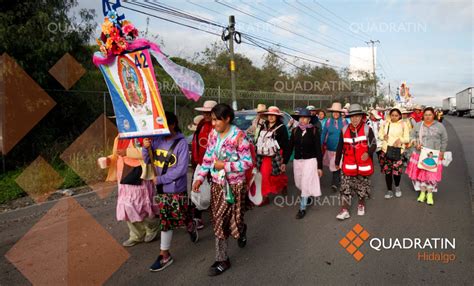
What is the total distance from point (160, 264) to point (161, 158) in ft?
3.85

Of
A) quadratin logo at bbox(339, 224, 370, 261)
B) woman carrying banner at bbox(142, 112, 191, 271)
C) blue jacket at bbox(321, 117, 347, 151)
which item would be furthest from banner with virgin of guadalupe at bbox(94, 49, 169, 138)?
blue jacket at bbox(321, 117, 347, 151)

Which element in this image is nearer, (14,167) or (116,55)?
(116,55)

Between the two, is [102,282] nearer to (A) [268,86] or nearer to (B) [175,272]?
(B) [175,272]

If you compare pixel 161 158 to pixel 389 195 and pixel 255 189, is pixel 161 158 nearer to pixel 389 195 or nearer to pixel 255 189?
pixel 255 189

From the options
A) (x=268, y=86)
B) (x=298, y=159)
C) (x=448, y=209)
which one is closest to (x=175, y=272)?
(x=298, y=159)

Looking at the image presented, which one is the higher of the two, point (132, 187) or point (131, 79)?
point (131, 79)

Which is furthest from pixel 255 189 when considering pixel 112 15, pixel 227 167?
pixel 112 15

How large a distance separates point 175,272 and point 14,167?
6.77 m

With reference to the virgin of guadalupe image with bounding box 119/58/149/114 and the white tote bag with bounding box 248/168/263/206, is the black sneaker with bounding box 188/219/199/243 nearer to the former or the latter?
the white tote bag with bounding box 248/168/263/206

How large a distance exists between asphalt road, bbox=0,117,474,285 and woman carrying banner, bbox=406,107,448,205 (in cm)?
29

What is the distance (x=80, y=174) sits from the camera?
8055 mm

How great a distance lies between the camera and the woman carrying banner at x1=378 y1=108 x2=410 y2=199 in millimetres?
6461

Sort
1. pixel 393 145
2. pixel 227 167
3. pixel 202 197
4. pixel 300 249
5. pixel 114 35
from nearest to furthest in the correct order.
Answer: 1. pixel 114 35
2. pixel 227 167
3. pixel 300 249
4. pixel 202 197
5. pixel 393 145

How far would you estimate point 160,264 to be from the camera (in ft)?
12.5
